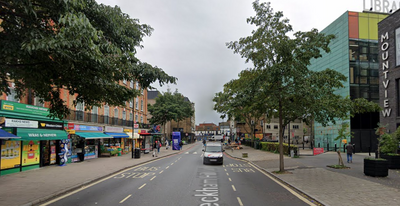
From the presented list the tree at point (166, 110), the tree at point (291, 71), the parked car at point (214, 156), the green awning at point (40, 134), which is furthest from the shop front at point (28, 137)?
the tree at point (166, 110)

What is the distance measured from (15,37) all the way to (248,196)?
9180mm

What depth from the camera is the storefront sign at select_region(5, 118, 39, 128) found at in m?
15.3

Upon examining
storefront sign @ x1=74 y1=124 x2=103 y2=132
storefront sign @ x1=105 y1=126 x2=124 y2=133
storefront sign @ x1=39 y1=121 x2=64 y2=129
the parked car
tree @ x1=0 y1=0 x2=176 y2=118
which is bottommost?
the parked car

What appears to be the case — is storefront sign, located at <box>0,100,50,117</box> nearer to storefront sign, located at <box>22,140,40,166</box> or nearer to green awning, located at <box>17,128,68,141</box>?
green awning, located at <box>17,128,68,141</box>

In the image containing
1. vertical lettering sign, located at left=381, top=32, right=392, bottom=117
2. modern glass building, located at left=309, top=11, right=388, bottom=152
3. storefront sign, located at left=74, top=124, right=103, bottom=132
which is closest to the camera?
storefront sign, located at left=74, top=124, right=103, bottom=132

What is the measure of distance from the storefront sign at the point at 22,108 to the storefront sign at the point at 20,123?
653 mm

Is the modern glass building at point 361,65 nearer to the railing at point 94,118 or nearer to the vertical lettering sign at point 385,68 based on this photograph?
the vertical lettering sign at point 385,68

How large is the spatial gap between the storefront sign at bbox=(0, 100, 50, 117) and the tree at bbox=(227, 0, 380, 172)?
559 inches

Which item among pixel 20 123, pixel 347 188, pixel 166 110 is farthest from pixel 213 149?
pixel 166 110

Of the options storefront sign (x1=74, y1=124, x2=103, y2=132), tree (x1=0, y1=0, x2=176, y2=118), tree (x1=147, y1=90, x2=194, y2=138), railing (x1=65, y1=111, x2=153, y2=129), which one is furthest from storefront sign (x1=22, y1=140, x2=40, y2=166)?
tree (x1=147, y1=90, x2=194, y2=138)

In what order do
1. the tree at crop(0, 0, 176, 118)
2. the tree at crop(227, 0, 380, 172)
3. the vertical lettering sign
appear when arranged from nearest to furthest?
the tree at crop(0, 0, 176, 118)
the tree at crop(227, 0, 380, 172)
the vertical lettering sign

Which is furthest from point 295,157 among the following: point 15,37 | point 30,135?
point 15,37

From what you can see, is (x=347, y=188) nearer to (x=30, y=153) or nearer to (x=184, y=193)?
(x=184, y=193)

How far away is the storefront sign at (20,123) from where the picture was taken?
15336mm
